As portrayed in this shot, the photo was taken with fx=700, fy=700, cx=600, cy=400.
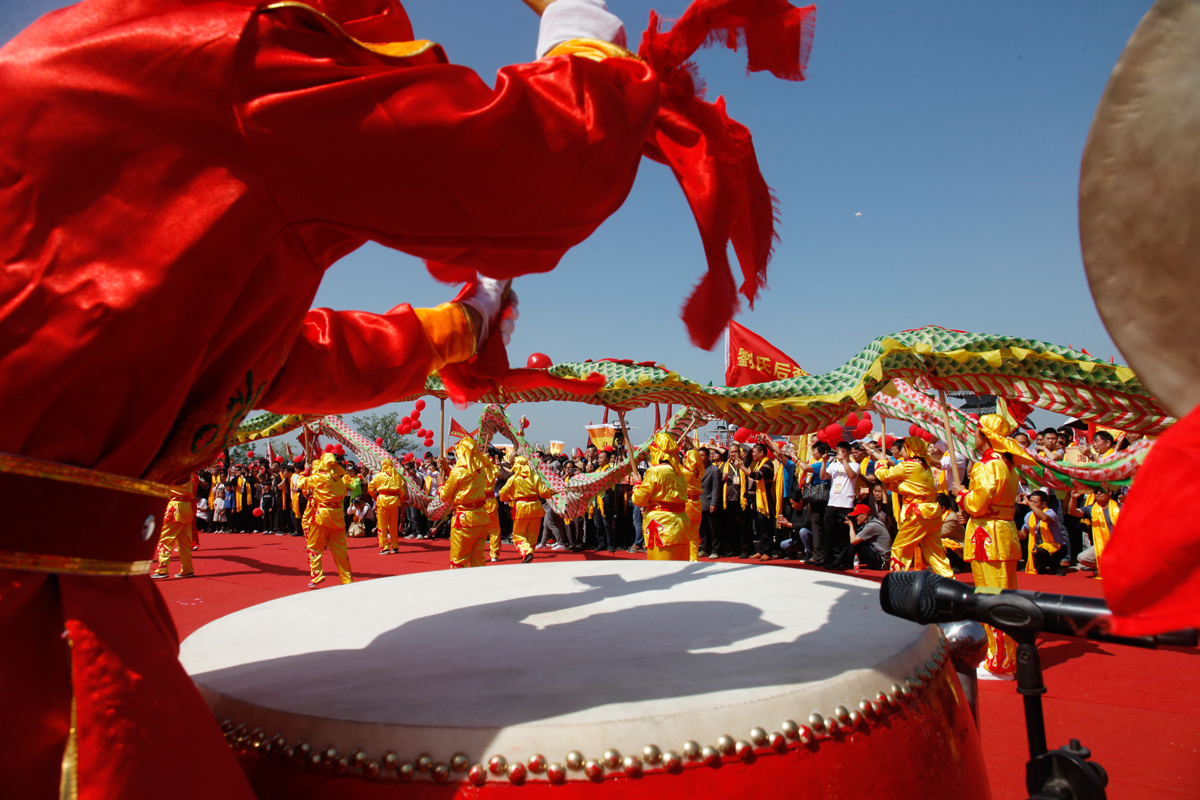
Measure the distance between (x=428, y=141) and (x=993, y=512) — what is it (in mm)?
4735

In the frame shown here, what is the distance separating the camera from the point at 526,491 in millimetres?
9828

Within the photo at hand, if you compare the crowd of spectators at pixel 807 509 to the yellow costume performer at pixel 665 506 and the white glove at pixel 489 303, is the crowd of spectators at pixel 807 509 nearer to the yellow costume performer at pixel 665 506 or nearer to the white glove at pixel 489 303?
the yellow costume performer at pixel 665 506

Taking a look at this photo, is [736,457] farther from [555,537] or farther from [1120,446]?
[1120,446]

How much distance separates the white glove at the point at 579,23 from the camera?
1.04 meters

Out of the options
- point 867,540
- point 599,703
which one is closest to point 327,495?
point 867,540

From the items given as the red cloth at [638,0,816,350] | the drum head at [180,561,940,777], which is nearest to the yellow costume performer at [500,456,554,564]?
the drum head at [180,561,940,777]

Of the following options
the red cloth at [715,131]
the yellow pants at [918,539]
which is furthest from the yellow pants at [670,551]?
the red cloth at [715,131]

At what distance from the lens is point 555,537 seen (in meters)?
12.9

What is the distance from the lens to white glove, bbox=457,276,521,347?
4.59 feet

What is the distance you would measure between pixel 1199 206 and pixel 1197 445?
19cm

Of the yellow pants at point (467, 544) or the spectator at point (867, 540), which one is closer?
the yellow pants at point (467, 544)

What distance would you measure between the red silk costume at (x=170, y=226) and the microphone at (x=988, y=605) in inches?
26.0

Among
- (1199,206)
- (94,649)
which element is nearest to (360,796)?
(94,649)

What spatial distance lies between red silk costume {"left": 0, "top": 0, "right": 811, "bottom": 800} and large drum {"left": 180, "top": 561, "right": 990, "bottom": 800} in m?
0.24
